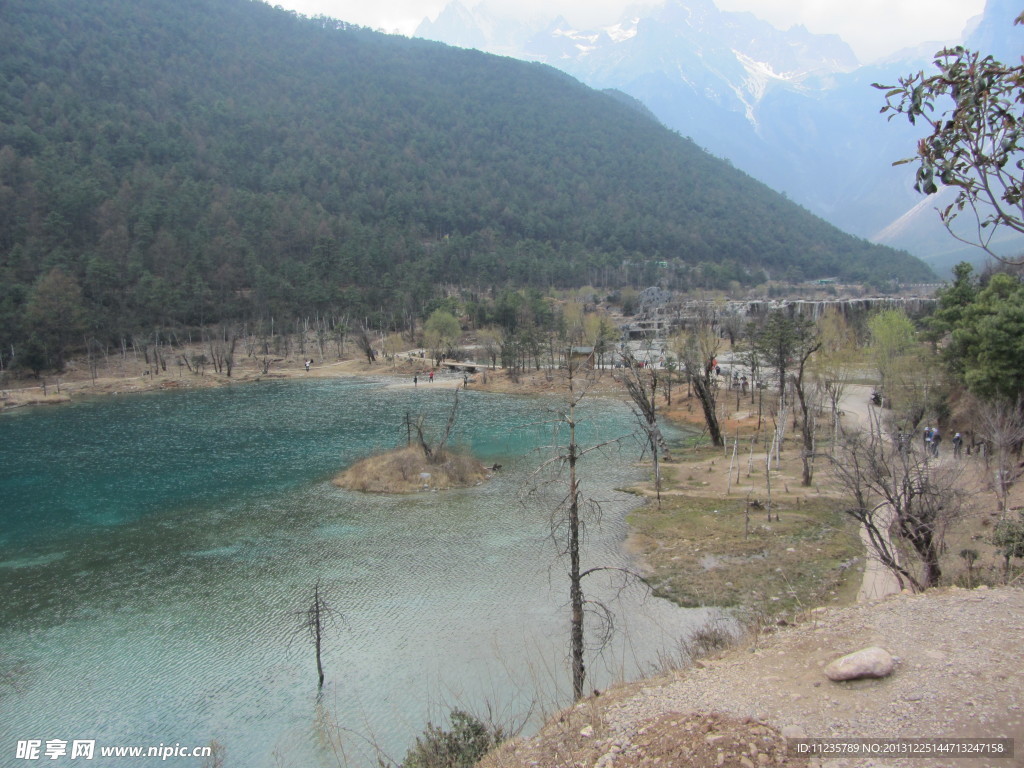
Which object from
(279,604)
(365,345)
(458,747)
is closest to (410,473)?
(279,604)

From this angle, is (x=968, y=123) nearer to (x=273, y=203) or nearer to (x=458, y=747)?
(x=458, y=747)

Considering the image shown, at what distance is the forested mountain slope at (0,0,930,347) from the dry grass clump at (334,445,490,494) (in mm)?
58821

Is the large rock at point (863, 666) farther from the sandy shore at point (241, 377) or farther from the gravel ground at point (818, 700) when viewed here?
the sandy shore at point (241, 377)

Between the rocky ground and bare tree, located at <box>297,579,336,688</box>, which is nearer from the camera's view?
the rocky ground

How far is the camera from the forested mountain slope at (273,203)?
93.8 meters

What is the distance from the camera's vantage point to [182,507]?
92.3 feet

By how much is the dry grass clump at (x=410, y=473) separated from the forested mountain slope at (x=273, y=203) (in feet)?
193

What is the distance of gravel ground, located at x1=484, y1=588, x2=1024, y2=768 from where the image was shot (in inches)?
271

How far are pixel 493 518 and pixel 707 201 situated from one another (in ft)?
600

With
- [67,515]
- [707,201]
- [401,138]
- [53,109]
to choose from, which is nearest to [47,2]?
[53,109]

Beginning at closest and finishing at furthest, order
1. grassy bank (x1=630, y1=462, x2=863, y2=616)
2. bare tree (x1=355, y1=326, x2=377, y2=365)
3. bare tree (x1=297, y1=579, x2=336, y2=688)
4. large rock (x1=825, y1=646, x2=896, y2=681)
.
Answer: large rock (x1=825, y1=646, x2=896, y2=681)
bare tree (x1=297, y1=579, x2=336, y2=688)
grassy bank (x1=630, y1=462, x2=863, y2=616)
bare tree (x1=355, y1=326, x2=377, y2=365)

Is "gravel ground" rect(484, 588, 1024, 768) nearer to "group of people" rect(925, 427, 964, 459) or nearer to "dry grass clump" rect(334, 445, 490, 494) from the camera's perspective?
"group of people" rect(925, 427, 964, 459)

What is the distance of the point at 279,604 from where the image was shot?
60.4 feet

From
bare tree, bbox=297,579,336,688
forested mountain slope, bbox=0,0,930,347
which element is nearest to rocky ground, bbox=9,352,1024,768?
bare tree, bbox=297,579,336,688
